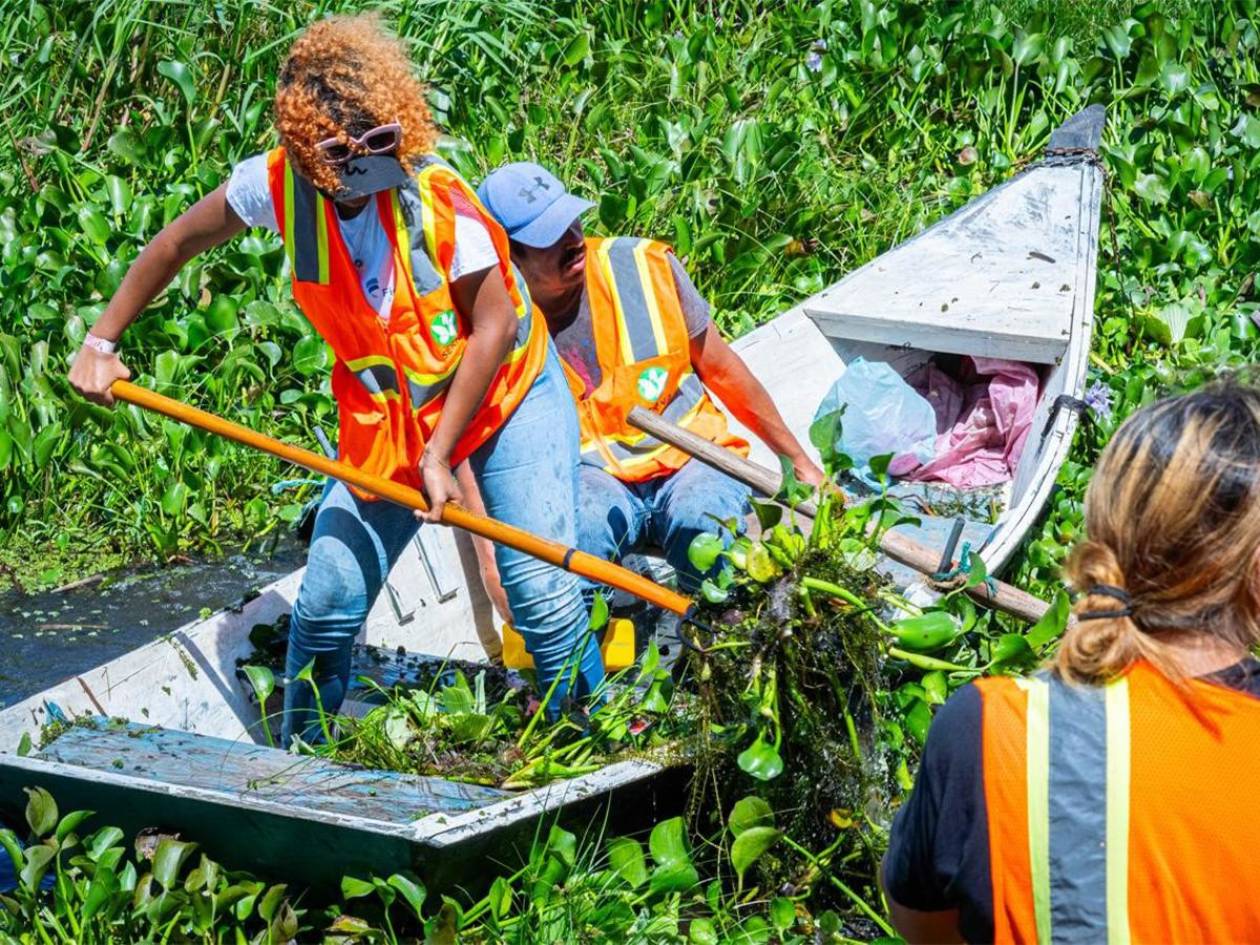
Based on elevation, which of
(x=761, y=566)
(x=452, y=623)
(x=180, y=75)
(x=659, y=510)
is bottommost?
(x=452, y=623)

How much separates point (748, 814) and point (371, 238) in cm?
131

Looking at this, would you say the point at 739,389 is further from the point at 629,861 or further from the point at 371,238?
the point at 629,861

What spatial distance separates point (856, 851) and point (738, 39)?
212 inches

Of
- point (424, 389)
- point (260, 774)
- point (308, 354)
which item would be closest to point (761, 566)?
point (424, 389)

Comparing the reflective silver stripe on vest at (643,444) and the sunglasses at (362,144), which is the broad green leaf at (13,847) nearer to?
the sunglasses at (362,144)

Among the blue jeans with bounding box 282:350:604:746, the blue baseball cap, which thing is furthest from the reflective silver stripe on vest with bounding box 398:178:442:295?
the blue baseball cap

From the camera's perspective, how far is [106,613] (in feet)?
17.2

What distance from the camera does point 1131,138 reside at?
681 centimetres

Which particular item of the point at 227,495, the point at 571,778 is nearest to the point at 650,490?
the point at 571,778

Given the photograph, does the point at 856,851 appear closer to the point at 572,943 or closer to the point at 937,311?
the point at 572,943

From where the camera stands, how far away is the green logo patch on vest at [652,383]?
4.02 m

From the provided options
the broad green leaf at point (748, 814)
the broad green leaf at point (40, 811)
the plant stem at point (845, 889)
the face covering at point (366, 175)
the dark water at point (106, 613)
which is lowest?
the dark water at point (106, 613)

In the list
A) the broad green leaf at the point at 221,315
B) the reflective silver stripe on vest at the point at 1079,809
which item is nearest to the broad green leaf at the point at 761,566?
the reflective silver stripe on vest at the point at 1079,809

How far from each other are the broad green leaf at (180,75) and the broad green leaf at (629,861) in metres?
4.02
